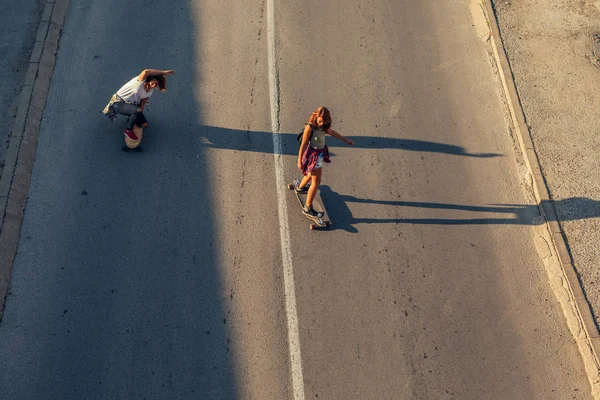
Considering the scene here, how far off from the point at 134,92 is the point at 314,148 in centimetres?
315

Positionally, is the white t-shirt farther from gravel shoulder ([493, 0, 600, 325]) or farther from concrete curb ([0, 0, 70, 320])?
gravel shoulder ([493, 0, 600, 325])

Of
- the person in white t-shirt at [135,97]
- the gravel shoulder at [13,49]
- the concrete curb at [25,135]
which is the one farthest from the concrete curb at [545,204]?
A: the gravel shoulder at [13,49]

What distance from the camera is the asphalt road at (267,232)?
8938 millimetres

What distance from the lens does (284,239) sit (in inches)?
402

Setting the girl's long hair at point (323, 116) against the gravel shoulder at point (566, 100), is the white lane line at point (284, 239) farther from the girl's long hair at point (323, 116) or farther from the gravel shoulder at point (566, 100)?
the gravel shoulder at point (566, 100)

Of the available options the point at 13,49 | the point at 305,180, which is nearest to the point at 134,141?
the point at 305,180

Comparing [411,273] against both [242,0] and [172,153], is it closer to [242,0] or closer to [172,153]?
[172,153]

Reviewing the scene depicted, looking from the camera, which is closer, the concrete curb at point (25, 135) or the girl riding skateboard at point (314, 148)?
the girl riding skateboard at point (314, 148)

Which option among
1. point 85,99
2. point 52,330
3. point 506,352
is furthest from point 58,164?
point 506,352

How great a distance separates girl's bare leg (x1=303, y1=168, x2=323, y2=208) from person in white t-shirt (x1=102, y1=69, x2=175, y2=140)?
9.28ft

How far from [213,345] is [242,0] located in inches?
307

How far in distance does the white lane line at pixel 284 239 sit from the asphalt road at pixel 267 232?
73 mm

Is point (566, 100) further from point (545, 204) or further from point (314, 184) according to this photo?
point (314, 184)

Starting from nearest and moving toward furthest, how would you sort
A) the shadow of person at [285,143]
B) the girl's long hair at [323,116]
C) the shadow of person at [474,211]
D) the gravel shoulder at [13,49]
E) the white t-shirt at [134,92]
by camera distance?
the girl's long hair at [323,116], the white t-shirt at [134,92], the shadow of person at [474,211], the gravel shoulder at [13,49], the shadow of person at [285,143]
